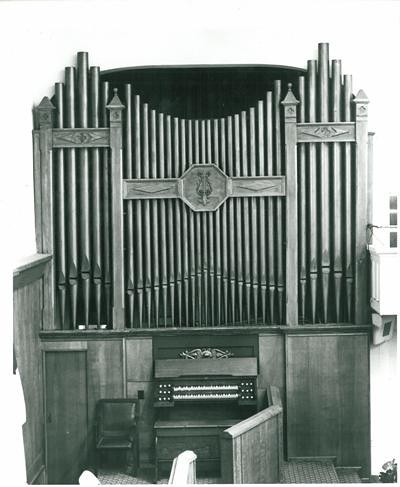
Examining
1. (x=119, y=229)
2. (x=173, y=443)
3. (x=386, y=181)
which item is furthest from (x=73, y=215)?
(x=386, y=181)

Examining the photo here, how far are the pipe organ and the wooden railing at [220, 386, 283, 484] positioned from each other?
1811mm

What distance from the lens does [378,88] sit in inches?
433

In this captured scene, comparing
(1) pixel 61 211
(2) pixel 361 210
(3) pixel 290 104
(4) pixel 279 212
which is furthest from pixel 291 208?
(1) pixel 61 211

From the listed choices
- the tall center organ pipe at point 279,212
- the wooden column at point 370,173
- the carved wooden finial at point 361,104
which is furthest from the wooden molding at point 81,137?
the wooden column at point 370,173

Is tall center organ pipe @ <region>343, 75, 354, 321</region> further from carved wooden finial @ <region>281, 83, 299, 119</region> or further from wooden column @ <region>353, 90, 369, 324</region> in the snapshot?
carved wooden finial @ <region>281, 83, 299, 119</region>

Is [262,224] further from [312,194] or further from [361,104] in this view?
[361,104]

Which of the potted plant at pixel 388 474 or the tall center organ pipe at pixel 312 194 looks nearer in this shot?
the potted plant at pixel 388 474

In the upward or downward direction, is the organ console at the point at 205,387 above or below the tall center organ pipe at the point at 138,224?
below

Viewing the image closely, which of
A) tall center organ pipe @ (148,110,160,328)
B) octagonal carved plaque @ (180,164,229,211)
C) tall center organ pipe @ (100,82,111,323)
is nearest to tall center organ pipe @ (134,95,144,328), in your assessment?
tall center organ pipe @ (148,110,160,328)

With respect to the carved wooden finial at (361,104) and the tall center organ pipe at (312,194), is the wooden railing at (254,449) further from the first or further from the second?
the carved wooden finial at (361,104)

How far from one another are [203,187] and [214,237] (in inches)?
27.7

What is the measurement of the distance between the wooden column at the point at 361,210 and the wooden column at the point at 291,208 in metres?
0.83

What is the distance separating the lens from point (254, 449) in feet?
29.8

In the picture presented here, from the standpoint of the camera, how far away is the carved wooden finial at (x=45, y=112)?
1077 centimetres
